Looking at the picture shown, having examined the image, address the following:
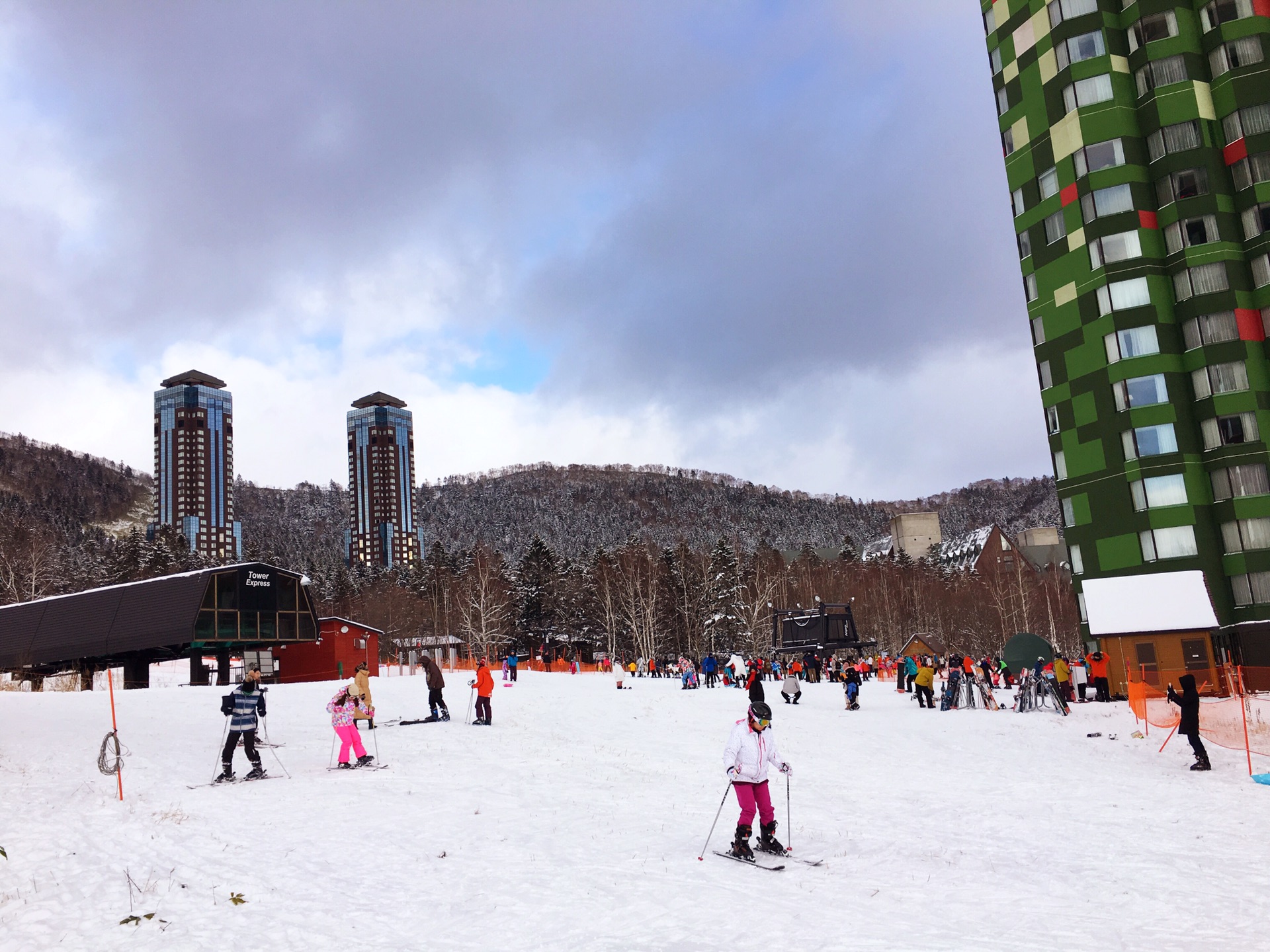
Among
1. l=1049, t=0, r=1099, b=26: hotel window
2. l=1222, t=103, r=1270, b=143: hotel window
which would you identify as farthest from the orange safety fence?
l=1049, t=0, r=1099, b=26: hotel window

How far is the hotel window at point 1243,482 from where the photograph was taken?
41188 millimetres

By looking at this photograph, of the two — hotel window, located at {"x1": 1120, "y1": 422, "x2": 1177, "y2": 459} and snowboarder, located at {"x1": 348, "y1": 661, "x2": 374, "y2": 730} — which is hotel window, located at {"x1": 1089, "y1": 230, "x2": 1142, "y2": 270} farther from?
snowboarder, located at {"x1": 348, "y1": 661, "x2": 374, "y2": 730}

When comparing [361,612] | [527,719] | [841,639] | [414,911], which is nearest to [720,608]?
[841,639]

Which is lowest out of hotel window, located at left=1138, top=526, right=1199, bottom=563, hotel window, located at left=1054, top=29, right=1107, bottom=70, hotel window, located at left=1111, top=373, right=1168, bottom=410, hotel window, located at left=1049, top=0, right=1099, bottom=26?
hotel window, located at left=1138, top=526, right=1199, bottom=563

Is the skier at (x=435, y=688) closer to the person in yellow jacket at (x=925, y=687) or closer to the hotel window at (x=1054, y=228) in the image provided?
the person in yellow jacket at (x=925, y=687)

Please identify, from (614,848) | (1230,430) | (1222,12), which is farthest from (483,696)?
(1222,12)

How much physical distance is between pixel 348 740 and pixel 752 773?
967 cm

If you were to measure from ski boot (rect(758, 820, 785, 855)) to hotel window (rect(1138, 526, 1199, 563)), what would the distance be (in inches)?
1494

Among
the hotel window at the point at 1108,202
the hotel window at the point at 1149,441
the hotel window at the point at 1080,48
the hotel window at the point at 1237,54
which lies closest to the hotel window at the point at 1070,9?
the hotel window at the point at 1080,48

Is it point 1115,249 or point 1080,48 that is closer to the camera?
point 1115,249

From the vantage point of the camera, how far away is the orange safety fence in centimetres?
1962

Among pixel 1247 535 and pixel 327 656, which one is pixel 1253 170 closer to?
pixel 1247 535

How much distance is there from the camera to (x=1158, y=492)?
139ft

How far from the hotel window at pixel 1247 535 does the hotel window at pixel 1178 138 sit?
1800 cm
